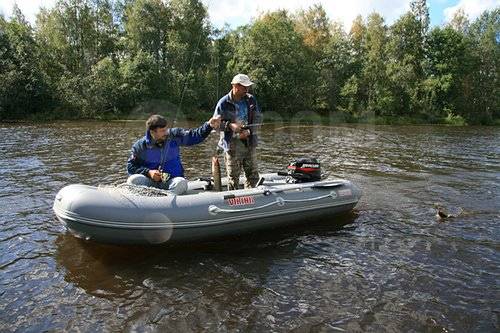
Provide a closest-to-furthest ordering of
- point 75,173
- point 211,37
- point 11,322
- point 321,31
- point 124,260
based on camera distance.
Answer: point 11,322
point 124,260
point 75,173
point 211,37
point 321,31

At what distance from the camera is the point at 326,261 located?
A: 5.27 metres

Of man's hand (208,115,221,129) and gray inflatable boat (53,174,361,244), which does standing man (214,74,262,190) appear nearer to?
man's hand (208,115,221,129)

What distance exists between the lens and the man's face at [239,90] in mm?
6031

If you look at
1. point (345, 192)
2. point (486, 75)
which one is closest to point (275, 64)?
point (486, 75)

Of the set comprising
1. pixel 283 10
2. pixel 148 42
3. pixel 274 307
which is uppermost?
pixel 283 10

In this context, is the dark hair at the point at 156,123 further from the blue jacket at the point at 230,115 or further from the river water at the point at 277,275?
the river water at the point at 277,275

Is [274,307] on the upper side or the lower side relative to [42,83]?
lower

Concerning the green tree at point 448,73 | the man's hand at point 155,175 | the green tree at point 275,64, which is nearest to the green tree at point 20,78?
the green tree at point 275,64

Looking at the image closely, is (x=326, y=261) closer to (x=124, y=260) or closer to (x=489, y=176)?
(x=124, y=260)

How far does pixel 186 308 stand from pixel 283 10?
145ft

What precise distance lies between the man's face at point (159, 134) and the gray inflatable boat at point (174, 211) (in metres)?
0.75

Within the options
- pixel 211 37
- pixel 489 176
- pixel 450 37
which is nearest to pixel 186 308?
pixel 489 176

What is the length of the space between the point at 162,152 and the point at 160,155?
50 millimetres

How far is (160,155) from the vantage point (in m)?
5.84
